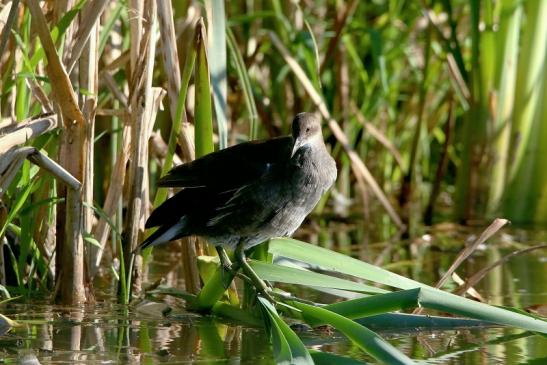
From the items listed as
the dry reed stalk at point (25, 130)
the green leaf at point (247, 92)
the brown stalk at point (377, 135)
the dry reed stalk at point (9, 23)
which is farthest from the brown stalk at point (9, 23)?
the brown stalk at point (377, 135)

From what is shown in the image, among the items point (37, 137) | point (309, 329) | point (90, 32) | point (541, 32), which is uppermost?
point (541, 32)

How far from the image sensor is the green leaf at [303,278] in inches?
129

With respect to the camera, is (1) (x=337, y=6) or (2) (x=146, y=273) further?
(1) (x=337, y=6)

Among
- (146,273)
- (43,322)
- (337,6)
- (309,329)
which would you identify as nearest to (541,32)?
(337,6)

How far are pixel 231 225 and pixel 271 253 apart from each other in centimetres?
18

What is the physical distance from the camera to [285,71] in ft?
20.0

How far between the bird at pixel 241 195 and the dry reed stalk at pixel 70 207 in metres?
0.24

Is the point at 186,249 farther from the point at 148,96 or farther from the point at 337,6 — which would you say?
the point at 337,6

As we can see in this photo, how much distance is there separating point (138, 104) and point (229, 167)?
0.42 metres

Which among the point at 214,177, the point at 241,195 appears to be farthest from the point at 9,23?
the point at 241,195

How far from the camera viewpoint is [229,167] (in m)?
3.68

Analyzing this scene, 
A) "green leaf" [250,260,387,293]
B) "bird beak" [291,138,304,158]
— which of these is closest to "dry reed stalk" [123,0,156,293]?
"bird beak" [291,138,304,158]

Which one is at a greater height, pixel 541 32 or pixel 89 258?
pixel 541 32

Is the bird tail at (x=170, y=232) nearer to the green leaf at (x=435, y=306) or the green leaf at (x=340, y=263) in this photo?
the green leaf at (x=340, y=263)
